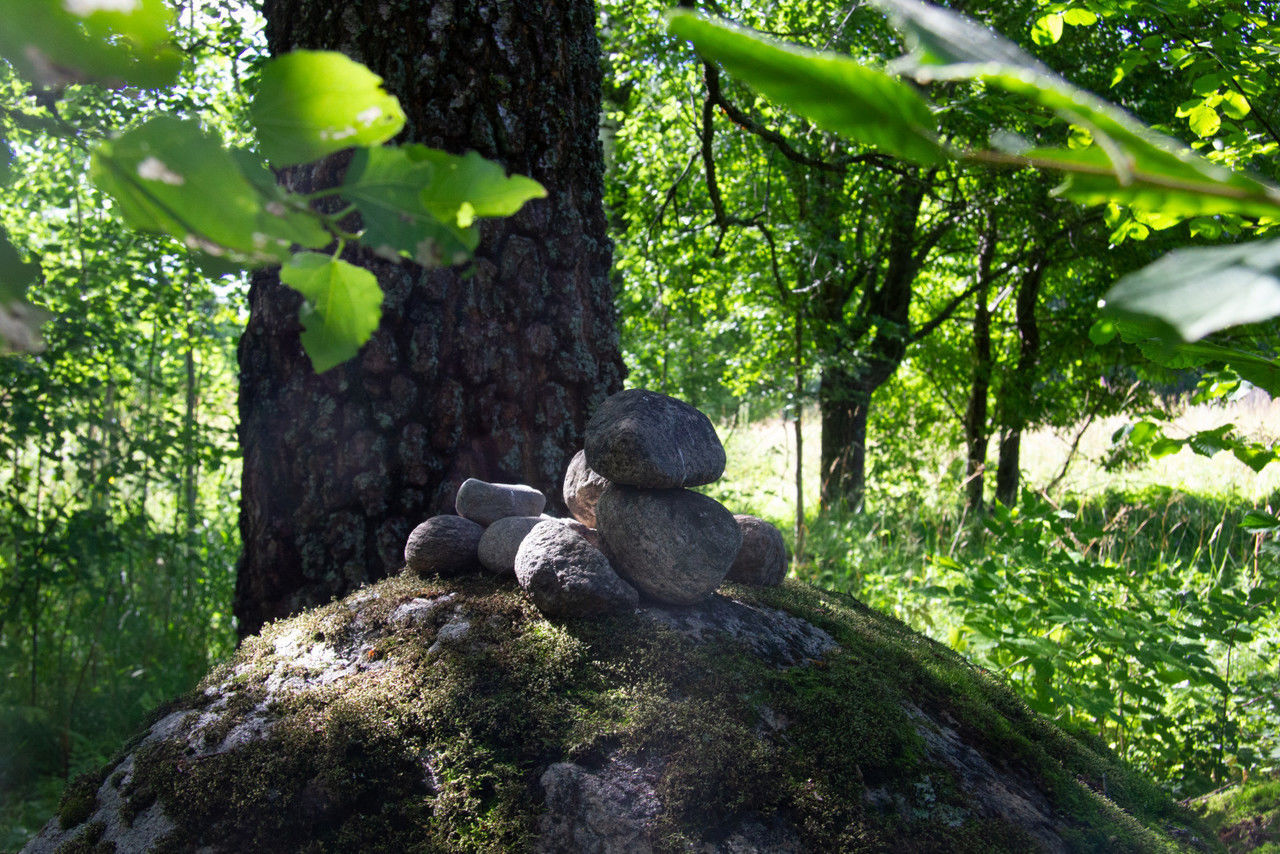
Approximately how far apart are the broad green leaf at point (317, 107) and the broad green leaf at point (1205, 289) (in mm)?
342

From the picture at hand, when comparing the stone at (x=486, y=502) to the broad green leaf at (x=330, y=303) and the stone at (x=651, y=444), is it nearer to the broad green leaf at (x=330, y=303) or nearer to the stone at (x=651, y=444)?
the stone at (x=651, y=444)

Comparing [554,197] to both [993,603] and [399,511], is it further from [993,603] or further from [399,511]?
[993,603]

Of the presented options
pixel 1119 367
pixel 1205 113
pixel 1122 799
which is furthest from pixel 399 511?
pixel 1119 367

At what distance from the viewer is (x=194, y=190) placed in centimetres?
40

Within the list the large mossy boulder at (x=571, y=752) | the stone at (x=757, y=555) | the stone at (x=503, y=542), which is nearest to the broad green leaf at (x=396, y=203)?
the large mossy boulder at (x=571, y=752)

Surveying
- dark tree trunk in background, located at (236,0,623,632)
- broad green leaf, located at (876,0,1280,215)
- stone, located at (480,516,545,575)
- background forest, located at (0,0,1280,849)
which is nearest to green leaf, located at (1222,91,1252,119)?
background forest, located at (0,0,1280,849)

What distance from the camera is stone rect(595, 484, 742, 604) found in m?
2.12

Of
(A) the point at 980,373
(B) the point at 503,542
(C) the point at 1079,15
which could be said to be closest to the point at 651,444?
(B) the point at 503,542

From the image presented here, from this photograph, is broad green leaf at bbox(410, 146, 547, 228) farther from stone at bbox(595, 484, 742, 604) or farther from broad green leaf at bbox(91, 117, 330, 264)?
stone at bbox(595, 484, 742, 604)

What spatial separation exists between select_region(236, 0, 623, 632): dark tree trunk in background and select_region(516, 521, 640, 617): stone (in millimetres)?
791

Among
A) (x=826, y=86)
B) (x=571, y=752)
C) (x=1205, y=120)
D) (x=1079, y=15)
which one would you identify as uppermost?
(x=1079, y=15)

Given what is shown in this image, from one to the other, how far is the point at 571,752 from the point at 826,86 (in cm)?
161

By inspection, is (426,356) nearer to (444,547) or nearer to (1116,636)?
(444,547)

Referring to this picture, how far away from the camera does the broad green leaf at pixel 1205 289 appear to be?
0.92 ft
